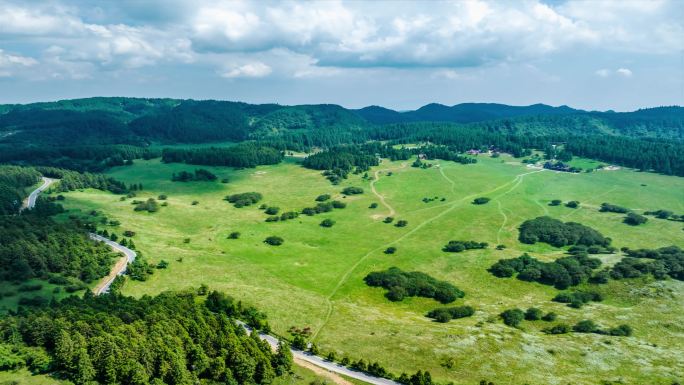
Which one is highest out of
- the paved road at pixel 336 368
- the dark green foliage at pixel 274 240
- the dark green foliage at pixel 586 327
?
the dark green foliage at pixel 274 240

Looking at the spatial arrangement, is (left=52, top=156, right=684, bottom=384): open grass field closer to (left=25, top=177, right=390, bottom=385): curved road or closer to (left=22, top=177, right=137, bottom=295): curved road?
(left=25, top=177, right=390, bottom=385): curved road

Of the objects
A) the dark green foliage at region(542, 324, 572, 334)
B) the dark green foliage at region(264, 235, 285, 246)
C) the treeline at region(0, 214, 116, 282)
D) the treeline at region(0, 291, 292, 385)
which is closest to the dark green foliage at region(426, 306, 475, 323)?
the dark green foliage at region(542, 324, 572, 334)

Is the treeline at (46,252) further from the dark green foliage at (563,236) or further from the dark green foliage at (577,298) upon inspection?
the dark green foliage at (563,236)

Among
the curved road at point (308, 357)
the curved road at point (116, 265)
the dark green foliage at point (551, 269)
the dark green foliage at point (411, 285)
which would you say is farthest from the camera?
the dark green foliage at point (551, 269)

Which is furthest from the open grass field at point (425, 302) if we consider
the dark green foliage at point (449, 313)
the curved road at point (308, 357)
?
the curved road at point (308, 357)

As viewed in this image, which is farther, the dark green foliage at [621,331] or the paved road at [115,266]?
the paved road at [115,266]

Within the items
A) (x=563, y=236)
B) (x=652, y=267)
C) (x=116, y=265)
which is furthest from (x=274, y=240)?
(x=652, y=267)

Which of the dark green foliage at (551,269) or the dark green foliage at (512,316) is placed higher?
the dark green foliage at (551,269)
